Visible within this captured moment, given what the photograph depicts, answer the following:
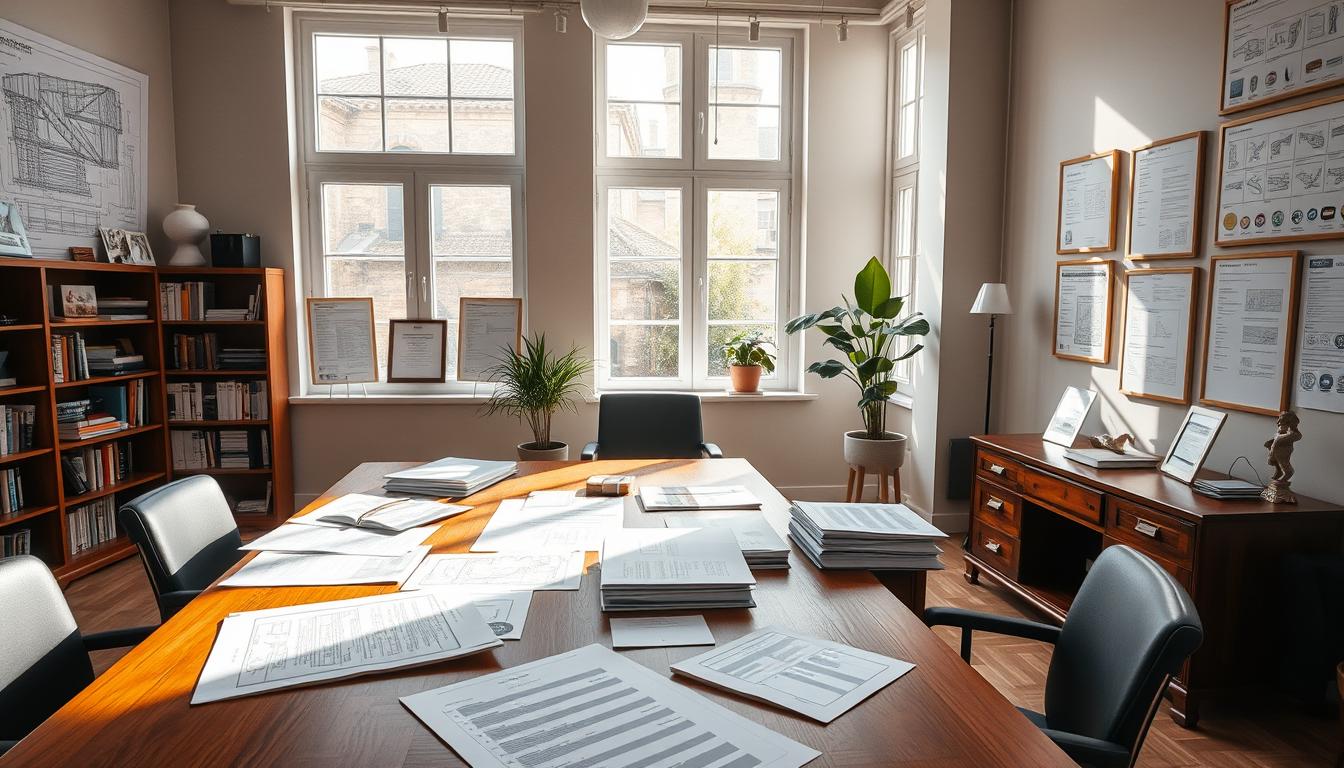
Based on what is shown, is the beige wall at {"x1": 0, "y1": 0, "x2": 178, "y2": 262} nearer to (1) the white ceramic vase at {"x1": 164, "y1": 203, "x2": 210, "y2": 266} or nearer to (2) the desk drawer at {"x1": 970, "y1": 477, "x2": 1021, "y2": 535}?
(1) the white ceramic vase at {"x1": 164, "y1": 203, "x2": 210, "y2": 266}

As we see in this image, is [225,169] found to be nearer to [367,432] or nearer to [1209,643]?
[367,432]

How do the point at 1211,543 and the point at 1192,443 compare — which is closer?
the point at 1211,543

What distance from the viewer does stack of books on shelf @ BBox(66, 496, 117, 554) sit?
3.96 metres

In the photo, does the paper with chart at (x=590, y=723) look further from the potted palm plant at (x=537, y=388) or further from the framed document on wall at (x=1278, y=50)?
the potted palm plant at (x=537, y=388)

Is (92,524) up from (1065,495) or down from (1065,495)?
down

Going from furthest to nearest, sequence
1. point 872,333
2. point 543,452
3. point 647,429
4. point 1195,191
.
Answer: point 872,333 → point 543,452 → point 647,429 → point 1195,191

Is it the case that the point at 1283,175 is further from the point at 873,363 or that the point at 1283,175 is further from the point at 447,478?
the point at 447,478

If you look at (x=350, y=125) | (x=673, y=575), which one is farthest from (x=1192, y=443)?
(x=350, y=125)

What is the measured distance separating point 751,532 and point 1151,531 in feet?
5.28

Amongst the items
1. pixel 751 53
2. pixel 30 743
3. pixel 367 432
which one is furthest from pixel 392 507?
pixel 751 53

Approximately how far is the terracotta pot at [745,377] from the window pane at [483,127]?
79.3 inches

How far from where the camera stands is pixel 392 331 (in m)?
5.06

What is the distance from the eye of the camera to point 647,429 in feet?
12.3

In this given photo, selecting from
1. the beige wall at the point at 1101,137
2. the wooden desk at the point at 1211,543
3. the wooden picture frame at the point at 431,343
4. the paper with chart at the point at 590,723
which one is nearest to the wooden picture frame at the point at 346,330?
the wooden picture frame at the point at 431,343
